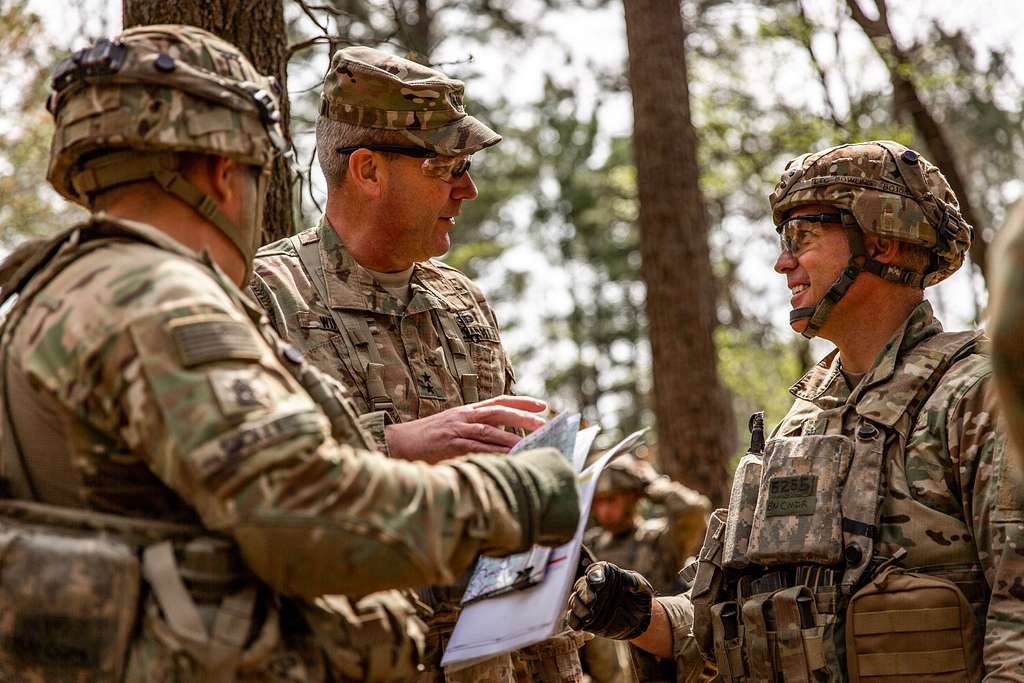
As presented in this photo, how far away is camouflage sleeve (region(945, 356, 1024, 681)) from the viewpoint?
11.3 ft

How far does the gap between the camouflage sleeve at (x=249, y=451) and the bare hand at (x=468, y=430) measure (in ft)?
3.68

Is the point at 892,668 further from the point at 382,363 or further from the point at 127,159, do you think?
the point at 127,159

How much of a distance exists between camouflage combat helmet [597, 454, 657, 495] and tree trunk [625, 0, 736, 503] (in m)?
1.98

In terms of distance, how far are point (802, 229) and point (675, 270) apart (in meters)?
5.85

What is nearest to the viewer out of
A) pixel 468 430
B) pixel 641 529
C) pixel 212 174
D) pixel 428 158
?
pixel 212 174

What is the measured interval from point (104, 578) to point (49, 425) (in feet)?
1.23

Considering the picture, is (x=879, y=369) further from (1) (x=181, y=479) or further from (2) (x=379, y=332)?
(1) (x=181, y=479)

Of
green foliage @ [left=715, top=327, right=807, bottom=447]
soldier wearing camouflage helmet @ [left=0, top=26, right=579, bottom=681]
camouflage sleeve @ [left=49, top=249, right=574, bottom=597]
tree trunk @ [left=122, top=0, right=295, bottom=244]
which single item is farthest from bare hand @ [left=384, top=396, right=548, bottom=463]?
green foliage @ [left=715, top=327, right=807, bottom=447]

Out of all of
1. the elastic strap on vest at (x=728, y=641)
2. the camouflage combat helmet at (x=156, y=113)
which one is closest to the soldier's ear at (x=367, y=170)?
the camouflage combat helmet at (x=156, y=113)

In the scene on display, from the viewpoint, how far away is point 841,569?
3.88 m

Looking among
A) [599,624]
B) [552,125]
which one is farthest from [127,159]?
[552,125]

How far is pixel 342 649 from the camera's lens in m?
2.57

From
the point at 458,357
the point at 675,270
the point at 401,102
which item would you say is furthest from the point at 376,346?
the point at 675,270

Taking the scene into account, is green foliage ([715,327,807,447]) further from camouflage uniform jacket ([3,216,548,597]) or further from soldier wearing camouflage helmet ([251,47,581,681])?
camouflage uniform jacket ([3,216,548,597])
